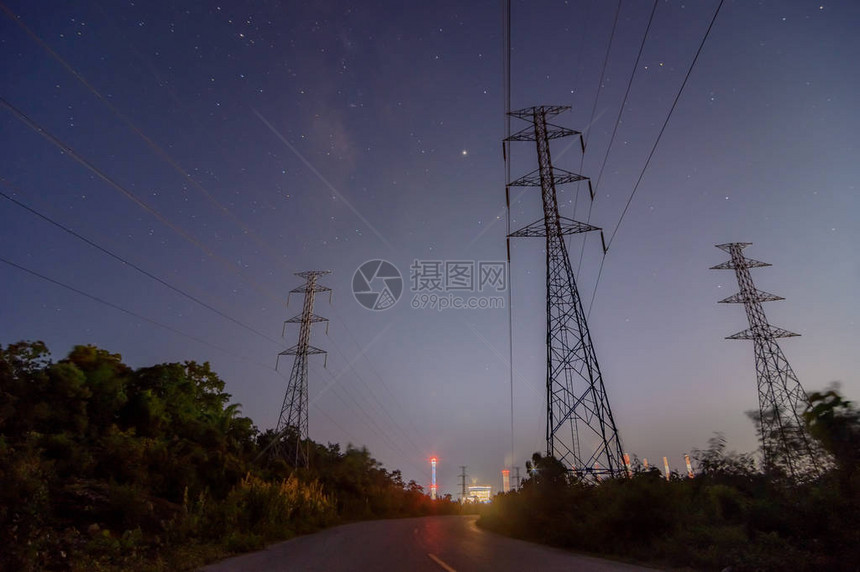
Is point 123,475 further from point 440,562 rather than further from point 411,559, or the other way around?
point 440,562

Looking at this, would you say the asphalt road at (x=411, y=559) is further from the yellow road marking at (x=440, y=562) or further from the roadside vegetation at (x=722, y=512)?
the roadside vegetation at (x=722, y=512)

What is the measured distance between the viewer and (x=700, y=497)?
46.1 ft

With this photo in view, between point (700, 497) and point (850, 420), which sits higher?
point (850, 420)

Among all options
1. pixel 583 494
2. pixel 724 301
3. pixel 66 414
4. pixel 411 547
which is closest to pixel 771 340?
pixel 724 301

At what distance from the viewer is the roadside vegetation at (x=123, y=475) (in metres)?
9.63

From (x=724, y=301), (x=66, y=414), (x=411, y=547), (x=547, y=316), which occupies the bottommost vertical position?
(x=411, y=547)

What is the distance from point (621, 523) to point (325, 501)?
1741 cm

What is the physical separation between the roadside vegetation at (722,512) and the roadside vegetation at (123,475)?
1002 cm

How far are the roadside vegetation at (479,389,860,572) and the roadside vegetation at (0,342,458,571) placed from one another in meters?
10.0

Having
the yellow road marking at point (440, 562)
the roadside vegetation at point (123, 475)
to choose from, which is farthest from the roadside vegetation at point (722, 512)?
the roadside vegetation at point (123, 475)

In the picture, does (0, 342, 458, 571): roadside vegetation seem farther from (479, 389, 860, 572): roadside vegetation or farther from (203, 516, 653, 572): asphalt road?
(479, 389, 860, 572): roadside vegetation

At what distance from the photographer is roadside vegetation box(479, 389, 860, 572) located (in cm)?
877

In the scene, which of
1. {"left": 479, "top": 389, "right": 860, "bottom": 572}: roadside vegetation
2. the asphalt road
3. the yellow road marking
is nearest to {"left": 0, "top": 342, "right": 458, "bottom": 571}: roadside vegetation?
the asphalt road

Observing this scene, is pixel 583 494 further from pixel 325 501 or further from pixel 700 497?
pixel 325 501
